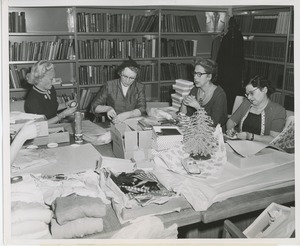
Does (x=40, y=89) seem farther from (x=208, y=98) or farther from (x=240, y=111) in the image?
(x=240, y=111)

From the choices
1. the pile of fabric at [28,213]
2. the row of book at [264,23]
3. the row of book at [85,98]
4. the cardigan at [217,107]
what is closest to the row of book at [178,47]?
the row of book at [264,23]

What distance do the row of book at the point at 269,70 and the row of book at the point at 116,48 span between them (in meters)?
1.34

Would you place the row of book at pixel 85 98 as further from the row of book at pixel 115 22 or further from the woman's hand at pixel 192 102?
the woman's hand at pixel 192 102

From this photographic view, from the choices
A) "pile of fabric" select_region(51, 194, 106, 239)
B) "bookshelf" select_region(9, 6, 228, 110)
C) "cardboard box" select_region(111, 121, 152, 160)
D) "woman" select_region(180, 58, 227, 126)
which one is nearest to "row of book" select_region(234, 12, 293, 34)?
"bookshelf" select_region(9, 6, 228, 110)

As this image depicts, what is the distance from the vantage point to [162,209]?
1.22m

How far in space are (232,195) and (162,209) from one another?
1.09ft

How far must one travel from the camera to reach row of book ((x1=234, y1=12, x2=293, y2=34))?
3777mm

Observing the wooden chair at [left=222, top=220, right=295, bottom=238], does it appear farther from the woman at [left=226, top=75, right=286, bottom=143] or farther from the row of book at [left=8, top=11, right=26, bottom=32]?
the row of book at [left=8, top=11, right=26, bottom=32]

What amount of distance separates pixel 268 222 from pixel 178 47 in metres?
3.47

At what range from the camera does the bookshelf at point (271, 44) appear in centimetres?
371

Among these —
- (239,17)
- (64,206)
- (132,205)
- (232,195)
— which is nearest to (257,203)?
(232,195)

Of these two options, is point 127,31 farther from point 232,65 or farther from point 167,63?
point 232,65

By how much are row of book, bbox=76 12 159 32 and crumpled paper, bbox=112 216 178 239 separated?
3.22 meters

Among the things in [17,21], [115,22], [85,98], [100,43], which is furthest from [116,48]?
[17,21]
